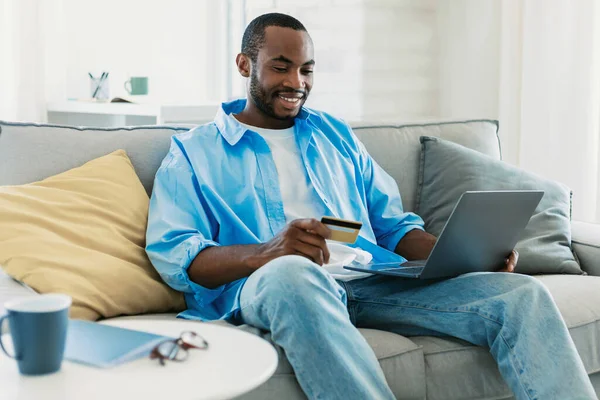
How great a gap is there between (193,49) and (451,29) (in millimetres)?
1309

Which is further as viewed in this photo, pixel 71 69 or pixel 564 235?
pixel 71 69

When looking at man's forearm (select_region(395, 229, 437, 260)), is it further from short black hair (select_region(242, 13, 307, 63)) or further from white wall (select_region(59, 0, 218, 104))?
white wall (select_region(59, 0, 218, 104))

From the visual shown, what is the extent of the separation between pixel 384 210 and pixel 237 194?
411 millimetres

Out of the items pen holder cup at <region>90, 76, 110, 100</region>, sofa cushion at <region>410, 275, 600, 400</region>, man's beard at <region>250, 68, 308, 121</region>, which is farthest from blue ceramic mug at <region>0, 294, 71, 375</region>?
pen holder cup at <region>90, 76, 110, 100</region>

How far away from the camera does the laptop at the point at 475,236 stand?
166cm

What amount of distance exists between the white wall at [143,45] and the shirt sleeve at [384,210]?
1.73 m

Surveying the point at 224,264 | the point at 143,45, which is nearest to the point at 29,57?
the point at 143,45

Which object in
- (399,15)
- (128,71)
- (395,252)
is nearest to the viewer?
(395,252)

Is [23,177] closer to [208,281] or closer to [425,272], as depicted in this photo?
[208,281]

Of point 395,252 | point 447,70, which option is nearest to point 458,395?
point 395,252

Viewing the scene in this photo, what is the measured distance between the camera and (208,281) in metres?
1.78

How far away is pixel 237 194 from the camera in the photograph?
6.45ft

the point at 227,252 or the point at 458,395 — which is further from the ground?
the point at 227,252

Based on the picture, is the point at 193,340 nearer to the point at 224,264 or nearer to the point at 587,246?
the point at 224,264
